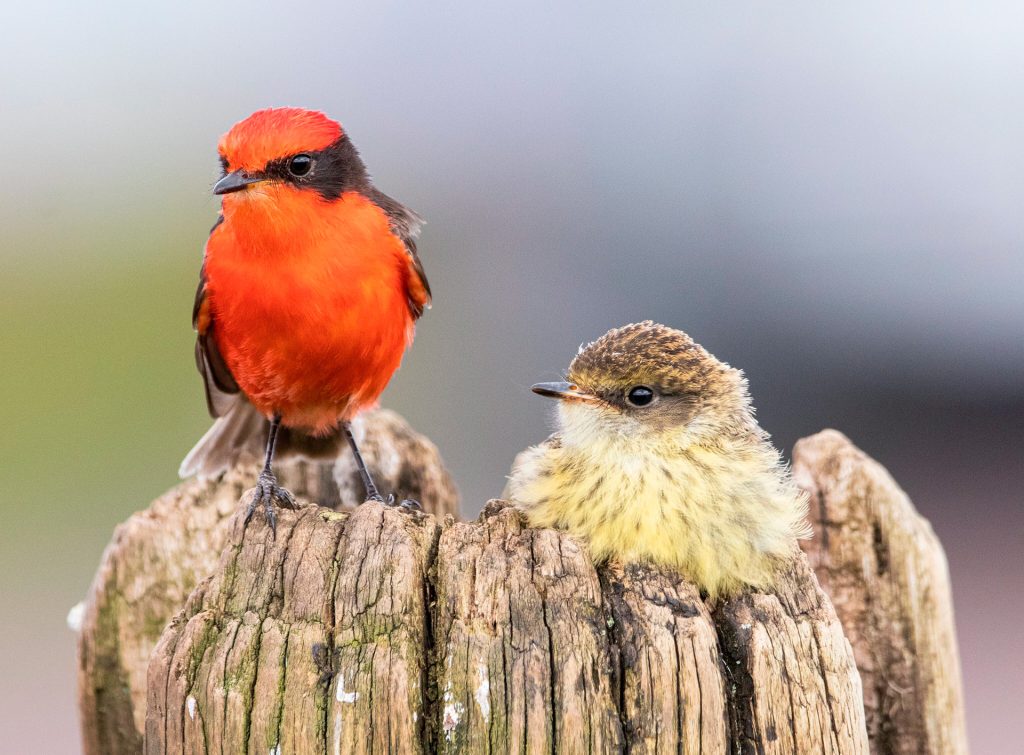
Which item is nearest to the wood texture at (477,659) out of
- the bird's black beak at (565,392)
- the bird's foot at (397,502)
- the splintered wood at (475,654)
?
the splintered wood at (475,654)

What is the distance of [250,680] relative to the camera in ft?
9.45

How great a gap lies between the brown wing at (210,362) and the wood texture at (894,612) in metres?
2.77

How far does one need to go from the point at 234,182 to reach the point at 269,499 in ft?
4.20

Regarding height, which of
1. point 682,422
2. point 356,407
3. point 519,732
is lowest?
point 519,732

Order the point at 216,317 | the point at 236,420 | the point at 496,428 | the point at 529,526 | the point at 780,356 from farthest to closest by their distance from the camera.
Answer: the point at 496,428, the point at 780,356, the point at 236,420, the point at 216,317, the point at 529,526

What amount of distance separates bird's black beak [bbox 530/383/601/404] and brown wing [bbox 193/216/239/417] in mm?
1683

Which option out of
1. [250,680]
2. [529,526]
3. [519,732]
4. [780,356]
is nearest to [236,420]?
[529,526]

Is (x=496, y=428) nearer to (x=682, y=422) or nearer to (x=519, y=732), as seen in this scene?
(x=682, y=422)

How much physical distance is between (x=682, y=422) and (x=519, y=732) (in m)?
1.50

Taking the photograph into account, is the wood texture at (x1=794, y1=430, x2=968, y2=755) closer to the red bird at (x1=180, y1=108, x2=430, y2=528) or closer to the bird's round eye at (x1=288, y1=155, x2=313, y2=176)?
the red bird at (x1=180, y1=108, x2=430, y2=528)

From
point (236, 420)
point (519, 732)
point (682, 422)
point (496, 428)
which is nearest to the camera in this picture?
point (519, 732)

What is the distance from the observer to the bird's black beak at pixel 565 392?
4.02 meters

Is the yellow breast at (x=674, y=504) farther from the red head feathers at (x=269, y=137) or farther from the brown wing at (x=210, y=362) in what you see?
the brown wing at (x=210, y=362)

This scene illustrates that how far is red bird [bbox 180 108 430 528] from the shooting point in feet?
14.4
